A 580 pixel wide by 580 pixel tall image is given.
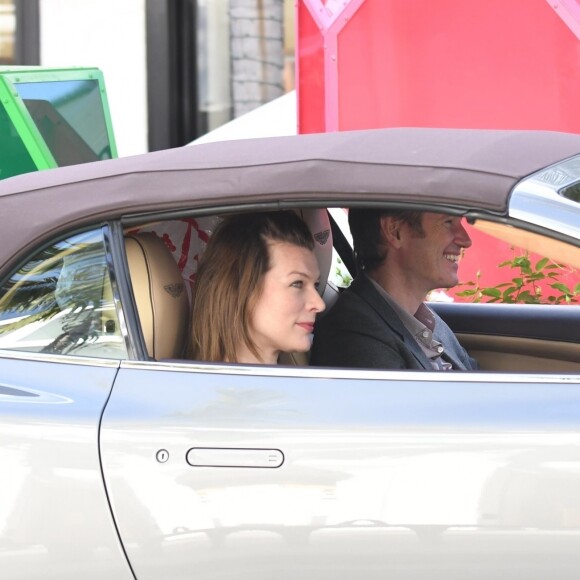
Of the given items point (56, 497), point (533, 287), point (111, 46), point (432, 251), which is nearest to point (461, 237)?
point (432, 251)

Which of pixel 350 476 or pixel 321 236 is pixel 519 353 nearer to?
pixel 321 236

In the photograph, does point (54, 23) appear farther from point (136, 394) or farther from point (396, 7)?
Answer: point (136, 394)

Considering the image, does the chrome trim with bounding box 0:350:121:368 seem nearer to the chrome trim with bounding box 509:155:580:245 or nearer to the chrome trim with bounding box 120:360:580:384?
the chrome trim with bounding box 120:360:580:384

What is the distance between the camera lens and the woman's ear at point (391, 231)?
3.13m

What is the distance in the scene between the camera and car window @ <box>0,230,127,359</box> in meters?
2.38

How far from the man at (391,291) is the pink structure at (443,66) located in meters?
2.34

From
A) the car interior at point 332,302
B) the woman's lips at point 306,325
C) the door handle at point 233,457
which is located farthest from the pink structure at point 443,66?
the door handle at point 233,457

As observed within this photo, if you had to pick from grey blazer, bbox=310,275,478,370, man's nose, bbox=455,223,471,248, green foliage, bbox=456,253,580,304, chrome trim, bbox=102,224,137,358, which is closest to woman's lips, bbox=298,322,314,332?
grey blazer, bbox=310,275,478,370

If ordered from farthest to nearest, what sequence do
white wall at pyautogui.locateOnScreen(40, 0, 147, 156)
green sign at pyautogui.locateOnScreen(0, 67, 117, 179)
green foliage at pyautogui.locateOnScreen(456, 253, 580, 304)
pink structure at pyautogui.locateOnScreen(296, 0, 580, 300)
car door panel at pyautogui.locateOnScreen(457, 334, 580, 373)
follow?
white wall at pyautogui.locateOnScreen(40, 0, 147, 156) < pink structure at pyautogui.locateOnScreen(296, 0, 580, 300) < green sign at pyautogui.locateOnScreen(0, 67, 117, 179) < green foliage at pyautogui.locateOnScreen(456, 253, 580, 304) < car door panel at pyautogui.locateOnScreen(457, 334, 580, 373)

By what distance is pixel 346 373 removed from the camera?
2.24 meters

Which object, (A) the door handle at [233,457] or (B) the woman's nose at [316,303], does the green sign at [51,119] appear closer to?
(B) the woman's nose at [316,303]

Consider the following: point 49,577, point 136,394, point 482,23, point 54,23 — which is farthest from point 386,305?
point 54,23

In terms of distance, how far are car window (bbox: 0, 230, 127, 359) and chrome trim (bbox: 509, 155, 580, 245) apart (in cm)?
77

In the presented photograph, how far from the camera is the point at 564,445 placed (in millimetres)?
2064
